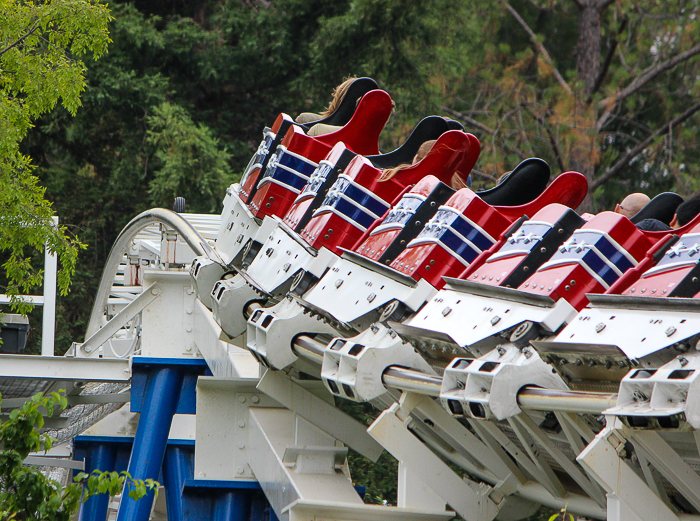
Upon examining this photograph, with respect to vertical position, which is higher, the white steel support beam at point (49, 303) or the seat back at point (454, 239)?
the white steel support beam at point (49, 303)

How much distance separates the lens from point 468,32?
18.8 m

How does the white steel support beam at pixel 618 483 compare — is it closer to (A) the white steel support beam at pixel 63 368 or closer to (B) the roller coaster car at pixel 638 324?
(B) the roller coaster car at pixel 638 324

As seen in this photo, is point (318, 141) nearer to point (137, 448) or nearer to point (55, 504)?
point (137, 448)

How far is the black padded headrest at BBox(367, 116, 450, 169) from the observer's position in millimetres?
5582

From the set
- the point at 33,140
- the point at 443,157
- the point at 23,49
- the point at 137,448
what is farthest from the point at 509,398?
the point at 33,140

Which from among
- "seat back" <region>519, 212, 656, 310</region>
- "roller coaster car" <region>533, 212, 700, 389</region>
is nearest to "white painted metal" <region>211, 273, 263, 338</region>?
"seat back" <region>519, 212, 656, 310</region>

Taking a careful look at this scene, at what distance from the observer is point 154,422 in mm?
7207

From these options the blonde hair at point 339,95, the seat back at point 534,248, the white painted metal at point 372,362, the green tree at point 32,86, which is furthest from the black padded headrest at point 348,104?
the seat back at point 534,248

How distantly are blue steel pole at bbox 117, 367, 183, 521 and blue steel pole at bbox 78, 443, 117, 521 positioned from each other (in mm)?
3146

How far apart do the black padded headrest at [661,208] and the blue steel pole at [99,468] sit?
7.43m

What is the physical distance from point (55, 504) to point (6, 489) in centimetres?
24

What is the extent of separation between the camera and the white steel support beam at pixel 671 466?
2.82 metres

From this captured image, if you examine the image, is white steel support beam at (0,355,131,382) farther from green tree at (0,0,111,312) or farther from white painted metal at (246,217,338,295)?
white painted metal at (246,217,338,295)

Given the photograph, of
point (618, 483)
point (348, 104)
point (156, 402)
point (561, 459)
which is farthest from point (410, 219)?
point (156, 402)
